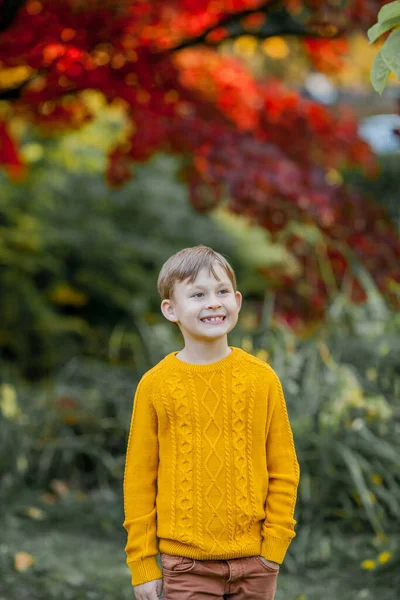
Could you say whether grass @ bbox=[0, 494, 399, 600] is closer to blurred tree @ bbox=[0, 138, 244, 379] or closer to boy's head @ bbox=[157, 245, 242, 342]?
boy's head @ bbox=[157, 245, 242, 342]

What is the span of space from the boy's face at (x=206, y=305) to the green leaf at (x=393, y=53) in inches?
26.9

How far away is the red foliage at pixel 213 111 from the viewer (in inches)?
197

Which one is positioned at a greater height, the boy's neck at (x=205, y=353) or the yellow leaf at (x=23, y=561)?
the boy's neck at (x=205, y=353)

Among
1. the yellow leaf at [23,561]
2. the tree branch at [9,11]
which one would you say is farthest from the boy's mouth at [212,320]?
the tree branch at [9,11]

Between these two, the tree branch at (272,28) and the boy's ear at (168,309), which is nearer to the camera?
the boy's ear at (168,309)

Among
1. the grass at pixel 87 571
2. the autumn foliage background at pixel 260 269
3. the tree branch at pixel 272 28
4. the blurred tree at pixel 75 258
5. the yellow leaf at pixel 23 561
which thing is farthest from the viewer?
the blurred tree at pixel 75 258

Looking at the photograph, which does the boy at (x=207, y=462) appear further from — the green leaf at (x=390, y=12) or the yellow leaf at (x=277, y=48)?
the yellow leaf at (x=277, y=48)

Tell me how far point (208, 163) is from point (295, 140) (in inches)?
37.4

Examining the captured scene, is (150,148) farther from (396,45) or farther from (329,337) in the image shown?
(396,45)

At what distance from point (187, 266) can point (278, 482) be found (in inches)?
25.5

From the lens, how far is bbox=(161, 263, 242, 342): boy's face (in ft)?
7.58

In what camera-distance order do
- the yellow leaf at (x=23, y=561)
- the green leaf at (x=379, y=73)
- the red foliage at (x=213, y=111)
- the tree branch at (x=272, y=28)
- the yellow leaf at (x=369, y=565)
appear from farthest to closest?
the tree branch at (x=272, y=28) → the red foliage at (x=213, y=111) → the yellow leaf at (x=23, y=561) → the yellow leaf at (x=369, y=565) → the green leaf at (x=379, y=73)

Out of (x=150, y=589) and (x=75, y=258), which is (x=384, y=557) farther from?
(x=75, y=258)

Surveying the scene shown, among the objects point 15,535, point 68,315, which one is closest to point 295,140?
point 15,535
